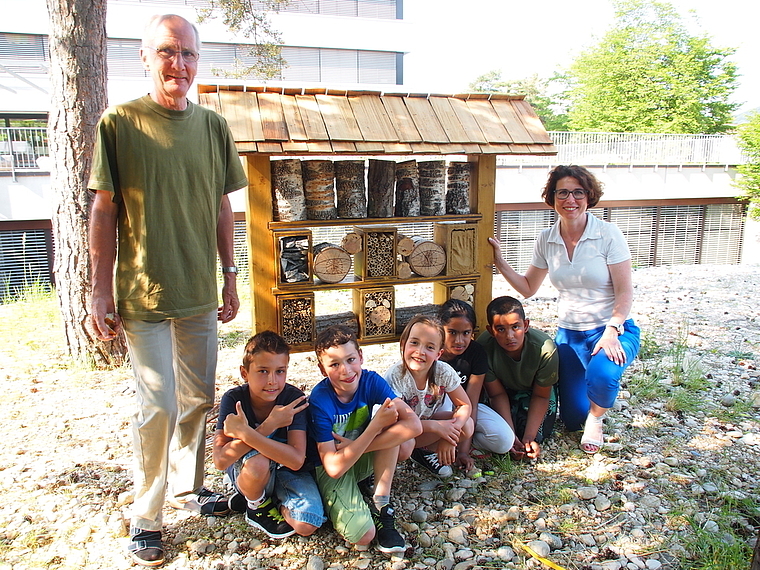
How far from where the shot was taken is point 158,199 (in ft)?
7.66

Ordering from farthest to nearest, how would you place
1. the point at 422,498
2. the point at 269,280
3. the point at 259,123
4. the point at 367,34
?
the point at 367,34, the point at 269,280, the point at 259,123, the point at 422,498

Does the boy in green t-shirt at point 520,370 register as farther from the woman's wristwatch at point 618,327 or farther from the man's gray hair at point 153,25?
the man's gray hair at point 153,25

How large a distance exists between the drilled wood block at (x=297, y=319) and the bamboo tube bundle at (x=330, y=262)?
0.58 feet

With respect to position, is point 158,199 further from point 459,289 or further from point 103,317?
point 459,289

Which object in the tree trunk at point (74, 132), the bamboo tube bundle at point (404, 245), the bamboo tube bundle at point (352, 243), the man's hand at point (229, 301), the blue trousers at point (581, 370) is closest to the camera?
the man's hand at point (229, 301)

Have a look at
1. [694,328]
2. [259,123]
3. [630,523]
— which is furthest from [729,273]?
[259,123]

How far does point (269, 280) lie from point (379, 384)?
117cm

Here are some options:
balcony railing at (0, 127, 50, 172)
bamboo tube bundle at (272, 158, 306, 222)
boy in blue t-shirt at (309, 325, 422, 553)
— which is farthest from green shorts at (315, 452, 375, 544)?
balcony railing at (0, 127, 50, 172)

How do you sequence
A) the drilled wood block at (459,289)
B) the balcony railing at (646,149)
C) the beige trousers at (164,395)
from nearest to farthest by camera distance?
the beige trousers at (164,395) < the drilled wood block at (459,289) < the balcony railing at (646,149)

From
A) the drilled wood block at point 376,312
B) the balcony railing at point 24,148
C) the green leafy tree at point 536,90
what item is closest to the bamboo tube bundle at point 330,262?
the drilled wood block at point 376,312

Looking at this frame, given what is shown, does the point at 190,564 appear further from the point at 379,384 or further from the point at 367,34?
the point at 367,34

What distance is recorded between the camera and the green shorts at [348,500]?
2.47 metres

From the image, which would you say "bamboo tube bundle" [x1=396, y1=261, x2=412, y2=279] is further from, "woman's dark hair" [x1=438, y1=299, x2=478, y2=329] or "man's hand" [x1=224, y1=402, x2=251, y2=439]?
"man's hand" [x1=224, y1=402, x2=251, y2=439]

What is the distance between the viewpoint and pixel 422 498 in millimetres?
2945
